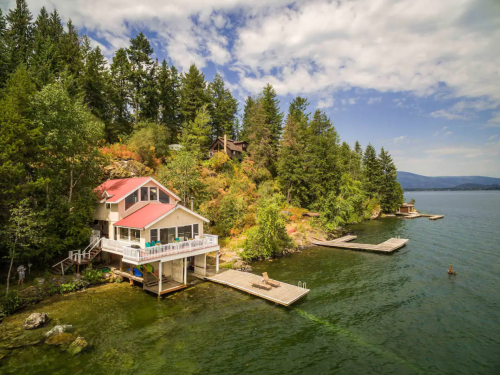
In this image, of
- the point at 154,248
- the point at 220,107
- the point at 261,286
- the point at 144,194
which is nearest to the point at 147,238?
the point at 154,248

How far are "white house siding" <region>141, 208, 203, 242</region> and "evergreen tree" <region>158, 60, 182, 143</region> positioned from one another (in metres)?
34.3

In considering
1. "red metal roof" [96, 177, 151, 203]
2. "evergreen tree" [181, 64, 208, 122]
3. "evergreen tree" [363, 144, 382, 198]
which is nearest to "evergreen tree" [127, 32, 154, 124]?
"evergreen tree" [181, 64, 208, 122]

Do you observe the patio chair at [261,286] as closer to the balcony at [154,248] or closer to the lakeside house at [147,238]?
the lakeside house at [147,238]

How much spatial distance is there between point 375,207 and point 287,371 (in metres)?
68.3

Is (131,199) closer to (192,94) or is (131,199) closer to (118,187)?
(118,187)

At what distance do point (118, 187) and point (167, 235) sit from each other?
8.38 meters

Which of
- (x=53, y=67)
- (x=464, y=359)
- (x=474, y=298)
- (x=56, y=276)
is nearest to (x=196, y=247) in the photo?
(x=56, y=276)

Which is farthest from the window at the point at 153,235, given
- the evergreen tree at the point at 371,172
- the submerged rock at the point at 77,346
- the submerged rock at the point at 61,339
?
the evergreen tree at the point at 371,172

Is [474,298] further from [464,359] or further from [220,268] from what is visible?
[220,268]

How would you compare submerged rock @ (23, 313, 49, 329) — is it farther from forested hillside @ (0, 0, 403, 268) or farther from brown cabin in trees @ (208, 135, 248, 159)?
brown cabin in trees @ (208, 135, 248, 159)

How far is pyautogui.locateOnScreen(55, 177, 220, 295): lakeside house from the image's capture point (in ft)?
67.8

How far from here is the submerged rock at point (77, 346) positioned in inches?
522

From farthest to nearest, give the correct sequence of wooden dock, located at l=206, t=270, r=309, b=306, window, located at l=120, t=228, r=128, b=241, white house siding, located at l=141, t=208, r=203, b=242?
1. window, located at l=120, t=228, r=128, b=241
2. white house siding, located at l=141, t=208, r=203, b=242
3. wooden dock, located at l=206, t=270, r=309, b=306

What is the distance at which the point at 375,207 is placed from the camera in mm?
71625
